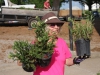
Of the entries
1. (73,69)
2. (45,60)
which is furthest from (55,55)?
(73,69)

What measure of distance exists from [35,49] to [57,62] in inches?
18.5

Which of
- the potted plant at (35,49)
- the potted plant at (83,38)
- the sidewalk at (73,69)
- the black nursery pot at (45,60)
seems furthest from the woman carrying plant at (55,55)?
the sidewalk at (73,69)

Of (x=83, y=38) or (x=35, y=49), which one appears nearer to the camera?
(x=35, y=49)

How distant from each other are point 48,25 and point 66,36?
10267mm

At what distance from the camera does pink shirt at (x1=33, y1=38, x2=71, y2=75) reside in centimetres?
278

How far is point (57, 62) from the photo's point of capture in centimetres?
283

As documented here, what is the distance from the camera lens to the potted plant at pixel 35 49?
2.42 metres

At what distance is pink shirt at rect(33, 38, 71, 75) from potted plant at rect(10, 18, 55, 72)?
0.28 m

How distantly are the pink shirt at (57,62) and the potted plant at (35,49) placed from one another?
0.93 feet

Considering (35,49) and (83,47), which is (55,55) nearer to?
(35,49)

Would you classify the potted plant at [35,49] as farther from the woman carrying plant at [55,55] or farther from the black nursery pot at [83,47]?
the black nursery pot at [83,47]

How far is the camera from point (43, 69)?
278 cm

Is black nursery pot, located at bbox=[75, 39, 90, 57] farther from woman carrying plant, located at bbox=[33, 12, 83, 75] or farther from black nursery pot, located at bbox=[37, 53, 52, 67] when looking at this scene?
black nursery pot, located at bbox=[37, 53, 52, 67]

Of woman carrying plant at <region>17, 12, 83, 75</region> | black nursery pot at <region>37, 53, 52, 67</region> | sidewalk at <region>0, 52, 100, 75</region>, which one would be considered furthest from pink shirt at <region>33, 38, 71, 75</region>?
sidewalk at <region>0, 52, 100, 75</region>
